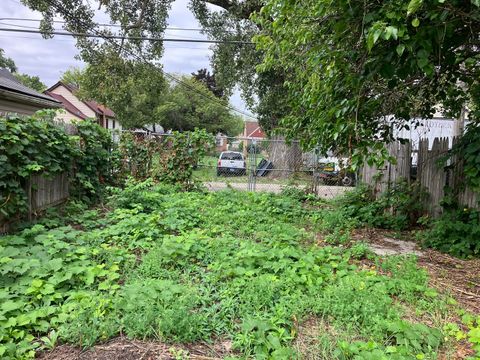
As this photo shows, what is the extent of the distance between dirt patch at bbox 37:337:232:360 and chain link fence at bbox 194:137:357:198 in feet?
22.6

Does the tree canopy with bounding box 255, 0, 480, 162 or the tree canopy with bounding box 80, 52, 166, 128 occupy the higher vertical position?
the tree canopy with bounding box 80, 52, 166, 128

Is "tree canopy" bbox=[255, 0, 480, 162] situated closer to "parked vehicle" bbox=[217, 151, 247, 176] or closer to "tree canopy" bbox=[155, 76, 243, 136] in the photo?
"parked vehicle" bbox=[217, 151, 247, 176]

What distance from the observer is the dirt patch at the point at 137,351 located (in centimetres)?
232

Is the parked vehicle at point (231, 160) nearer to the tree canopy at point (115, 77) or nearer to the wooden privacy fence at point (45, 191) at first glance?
the tree canopy at point (115, 77)

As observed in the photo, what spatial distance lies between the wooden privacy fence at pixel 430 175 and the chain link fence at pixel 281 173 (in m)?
1.60

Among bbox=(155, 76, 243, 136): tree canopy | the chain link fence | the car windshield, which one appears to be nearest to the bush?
the chain link fence

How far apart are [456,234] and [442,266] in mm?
866

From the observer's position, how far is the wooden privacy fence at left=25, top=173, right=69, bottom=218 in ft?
16.1

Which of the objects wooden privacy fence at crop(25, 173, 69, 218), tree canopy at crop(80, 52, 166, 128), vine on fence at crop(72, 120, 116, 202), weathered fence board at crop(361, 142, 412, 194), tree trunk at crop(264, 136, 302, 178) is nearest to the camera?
wooden privacy fence at crop(25, 173, 69, 218)

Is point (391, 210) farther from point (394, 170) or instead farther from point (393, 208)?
point (394, 170)

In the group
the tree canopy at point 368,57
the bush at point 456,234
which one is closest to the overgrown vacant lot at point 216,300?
the bush at point 456,234

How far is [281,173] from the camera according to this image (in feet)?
38.6

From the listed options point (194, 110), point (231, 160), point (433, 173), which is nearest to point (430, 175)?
point (433, 173)

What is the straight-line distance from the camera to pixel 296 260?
395cm
